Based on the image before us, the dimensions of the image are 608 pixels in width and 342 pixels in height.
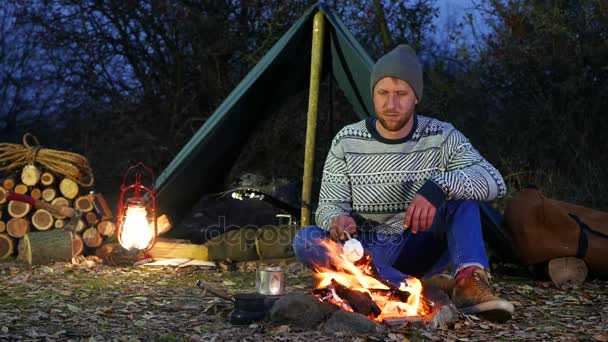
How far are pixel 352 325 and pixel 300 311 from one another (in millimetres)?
229

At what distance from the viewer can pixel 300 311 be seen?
282 centimetres

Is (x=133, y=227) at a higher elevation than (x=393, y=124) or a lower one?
lower

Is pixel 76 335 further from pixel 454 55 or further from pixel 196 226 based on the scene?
pixel 454 55

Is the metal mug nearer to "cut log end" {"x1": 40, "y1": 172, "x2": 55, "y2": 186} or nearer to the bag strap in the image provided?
the bag strap

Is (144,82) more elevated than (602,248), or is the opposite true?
(144,82)

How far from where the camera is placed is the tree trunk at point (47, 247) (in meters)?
4.72

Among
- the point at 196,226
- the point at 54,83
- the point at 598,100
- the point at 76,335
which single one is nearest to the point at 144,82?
the point at 54,83

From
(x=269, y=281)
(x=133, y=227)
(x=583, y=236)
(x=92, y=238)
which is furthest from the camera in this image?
(x=92, y=238)

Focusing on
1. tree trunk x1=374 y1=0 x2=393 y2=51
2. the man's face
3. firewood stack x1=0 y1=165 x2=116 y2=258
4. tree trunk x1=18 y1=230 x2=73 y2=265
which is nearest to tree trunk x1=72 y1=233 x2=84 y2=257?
firewood stack x1=0 y1=165 x2=116 y2=258

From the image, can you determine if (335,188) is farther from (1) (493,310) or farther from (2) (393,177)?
(1) (493,310)

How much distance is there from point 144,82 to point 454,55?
396cm

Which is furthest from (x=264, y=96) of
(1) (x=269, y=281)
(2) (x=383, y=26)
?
(2) (x=383, y=26)

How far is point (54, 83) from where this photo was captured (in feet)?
28.8

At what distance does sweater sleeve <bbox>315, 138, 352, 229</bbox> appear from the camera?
3.30 meters
